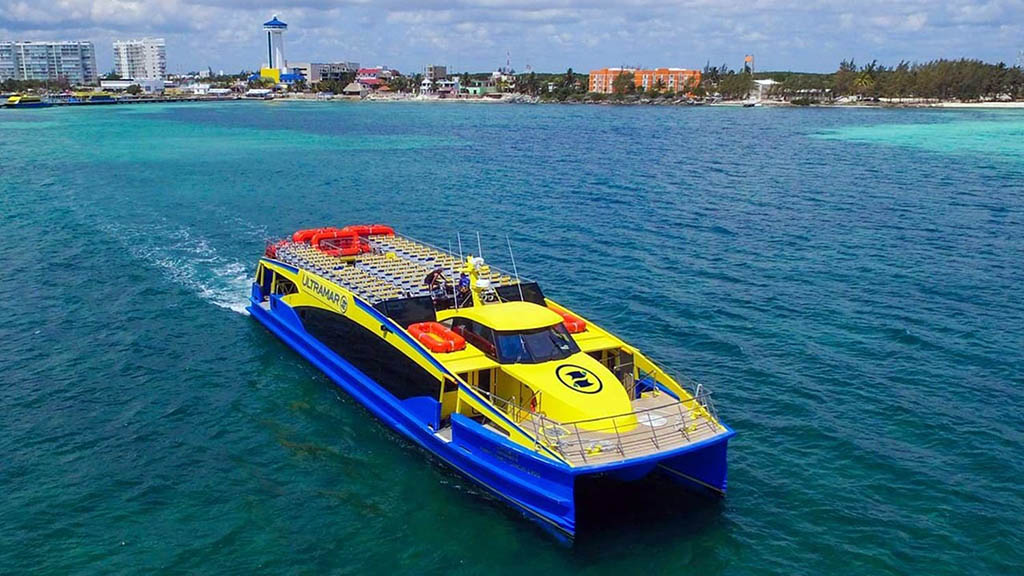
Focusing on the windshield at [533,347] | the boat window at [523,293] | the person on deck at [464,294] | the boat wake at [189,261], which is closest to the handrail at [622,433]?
the windshield at [533,347]

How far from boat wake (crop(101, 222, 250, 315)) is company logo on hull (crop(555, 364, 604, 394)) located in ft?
61.3

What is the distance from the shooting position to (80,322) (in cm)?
3156

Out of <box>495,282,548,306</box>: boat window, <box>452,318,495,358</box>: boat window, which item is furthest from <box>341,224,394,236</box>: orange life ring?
<box>452,318,495,358</box>: boat window

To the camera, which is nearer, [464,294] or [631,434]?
[631,434]

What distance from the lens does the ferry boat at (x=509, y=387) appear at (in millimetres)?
17984

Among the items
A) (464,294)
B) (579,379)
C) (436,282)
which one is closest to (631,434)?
(579,379)

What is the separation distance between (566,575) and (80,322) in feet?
80.3

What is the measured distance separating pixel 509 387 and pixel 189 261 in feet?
90.1

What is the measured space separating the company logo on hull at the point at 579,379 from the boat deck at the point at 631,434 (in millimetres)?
1069

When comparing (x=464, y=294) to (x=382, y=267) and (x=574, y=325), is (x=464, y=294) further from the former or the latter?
(x=382, y=267)

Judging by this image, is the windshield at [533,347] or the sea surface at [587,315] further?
the windshield at [533,347]

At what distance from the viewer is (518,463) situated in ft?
60.2

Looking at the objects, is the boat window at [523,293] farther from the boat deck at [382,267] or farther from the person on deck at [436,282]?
the person on deck at [436,282]

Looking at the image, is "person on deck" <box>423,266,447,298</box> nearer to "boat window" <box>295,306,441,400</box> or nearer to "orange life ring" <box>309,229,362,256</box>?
"boat window" <box>295,306,441,400</box>
